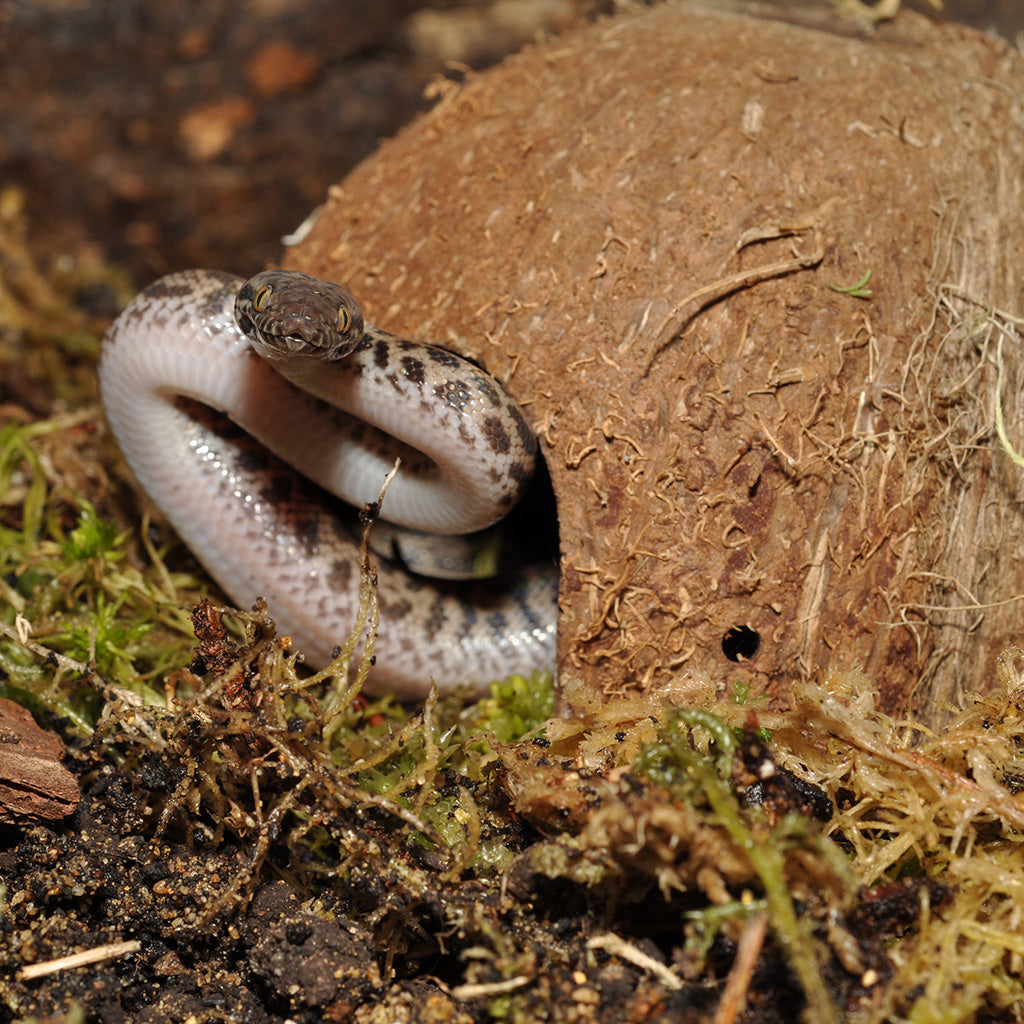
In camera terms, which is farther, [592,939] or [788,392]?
[788,392]

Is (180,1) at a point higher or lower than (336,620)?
higher

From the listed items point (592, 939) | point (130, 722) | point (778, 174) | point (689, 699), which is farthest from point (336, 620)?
point (778, 174)

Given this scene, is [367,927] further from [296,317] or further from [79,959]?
[296,317]

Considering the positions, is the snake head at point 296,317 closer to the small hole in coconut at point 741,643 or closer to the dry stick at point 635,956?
the small hole in coconut at point 741,643

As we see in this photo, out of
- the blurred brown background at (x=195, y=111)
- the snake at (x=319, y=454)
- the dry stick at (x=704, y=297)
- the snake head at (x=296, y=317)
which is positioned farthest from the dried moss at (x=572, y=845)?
the blurred brown background at (x=195, y=111)

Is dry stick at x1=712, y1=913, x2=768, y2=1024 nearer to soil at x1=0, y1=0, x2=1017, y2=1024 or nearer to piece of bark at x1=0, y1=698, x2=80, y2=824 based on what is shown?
soil at x1=0, y1=0, x2=1017, y2=1024

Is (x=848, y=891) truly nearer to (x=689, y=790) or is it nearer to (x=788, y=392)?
(x=689, y=790)

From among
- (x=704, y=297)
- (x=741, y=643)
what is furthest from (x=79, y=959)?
(x=704, y=297)
